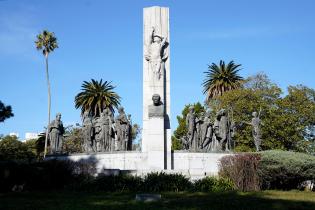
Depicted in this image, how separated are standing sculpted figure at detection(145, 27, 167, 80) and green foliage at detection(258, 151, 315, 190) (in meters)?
6.35

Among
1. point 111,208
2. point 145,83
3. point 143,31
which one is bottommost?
point 111,208

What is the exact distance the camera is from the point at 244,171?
54.7ft

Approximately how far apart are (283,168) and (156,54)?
25.8 ft

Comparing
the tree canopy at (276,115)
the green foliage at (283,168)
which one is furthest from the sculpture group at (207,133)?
the tree canopy at (276,115)

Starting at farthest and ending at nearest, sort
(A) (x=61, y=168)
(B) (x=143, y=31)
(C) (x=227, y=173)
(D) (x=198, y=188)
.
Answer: (B) (x=143, y=31) < (A) (x=61, y=168) < (C) (x=227, y=173) < (D) (x=198, y=188)

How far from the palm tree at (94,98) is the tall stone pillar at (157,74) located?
30.8 metres

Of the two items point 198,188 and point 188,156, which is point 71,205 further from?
point 188,156

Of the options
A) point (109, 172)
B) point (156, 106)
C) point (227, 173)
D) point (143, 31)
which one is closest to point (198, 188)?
point (227, 173)

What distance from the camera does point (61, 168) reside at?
18266mm

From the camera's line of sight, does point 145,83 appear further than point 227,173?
Yes

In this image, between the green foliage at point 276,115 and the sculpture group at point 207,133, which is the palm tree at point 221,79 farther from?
the sculpture group at point 207,133

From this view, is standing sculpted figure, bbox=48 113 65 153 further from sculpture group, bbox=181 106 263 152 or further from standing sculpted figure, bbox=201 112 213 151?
standing sculpted figure, bbox=201 112 213 151

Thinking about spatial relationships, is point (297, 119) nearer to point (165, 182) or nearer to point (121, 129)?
point (121, 129)

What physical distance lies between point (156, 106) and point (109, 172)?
3.99m
